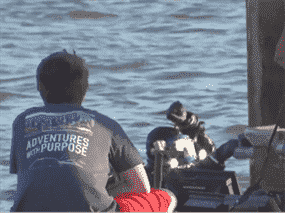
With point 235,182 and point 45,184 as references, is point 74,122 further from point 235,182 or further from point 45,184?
point 235,182

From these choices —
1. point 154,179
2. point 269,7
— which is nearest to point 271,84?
point 269,7

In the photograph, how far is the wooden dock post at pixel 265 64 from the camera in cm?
507

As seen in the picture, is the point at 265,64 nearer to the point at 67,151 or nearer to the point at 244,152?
the point at 244,152

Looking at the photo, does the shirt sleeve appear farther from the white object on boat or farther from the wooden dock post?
the wooden dock post

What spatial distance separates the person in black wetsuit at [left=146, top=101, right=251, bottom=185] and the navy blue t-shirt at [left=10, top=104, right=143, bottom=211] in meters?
2.39

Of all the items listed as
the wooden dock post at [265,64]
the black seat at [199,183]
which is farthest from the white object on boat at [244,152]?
the wooden dock post at [265,64]

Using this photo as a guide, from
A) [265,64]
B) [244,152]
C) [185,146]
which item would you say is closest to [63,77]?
[244,152]

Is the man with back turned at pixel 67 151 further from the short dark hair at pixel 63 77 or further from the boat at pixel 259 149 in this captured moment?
the boat at pixel 259 149

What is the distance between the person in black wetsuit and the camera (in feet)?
15.8

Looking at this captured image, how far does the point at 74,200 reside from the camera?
218 centimetres

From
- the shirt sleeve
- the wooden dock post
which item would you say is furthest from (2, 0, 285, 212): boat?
the shirt sleeve

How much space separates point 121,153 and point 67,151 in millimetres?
262

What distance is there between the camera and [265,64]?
515 centimetres

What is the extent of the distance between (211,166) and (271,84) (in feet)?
3.14
